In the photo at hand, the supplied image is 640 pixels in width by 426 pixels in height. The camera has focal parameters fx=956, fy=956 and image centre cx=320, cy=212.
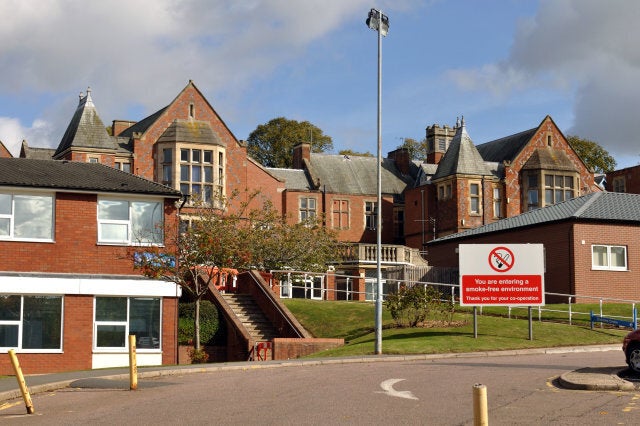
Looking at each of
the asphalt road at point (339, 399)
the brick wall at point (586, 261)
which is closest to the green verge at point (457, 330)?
the brick wall at point (586, 261)

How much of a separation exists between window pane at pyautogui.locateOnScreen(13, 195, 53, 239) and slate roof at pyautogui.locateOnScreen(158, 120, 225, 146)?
2561 centimetres

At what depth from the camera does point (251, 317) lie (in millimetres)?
36281

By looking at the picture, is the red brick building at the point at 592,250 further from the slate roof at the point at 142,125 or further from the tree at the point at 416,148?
the tree at the point at 416,148

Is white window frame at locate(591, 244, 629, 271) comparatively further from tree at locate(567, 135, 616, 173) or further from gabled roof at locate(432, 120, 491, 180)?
tree at locate(567, 135, 616, 173)

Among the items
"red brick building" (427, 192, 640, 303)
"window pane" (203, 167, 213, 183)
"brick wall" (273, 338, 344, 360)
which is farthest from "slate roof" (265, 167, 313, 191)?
"brick wall" (273, 338, 344, 360)

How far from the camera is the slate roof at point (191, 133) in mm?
57438

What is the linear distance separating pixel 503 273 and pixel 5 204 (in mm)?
16447

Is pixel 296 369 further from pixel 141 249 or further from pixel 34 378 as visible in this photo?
pixel 141 249

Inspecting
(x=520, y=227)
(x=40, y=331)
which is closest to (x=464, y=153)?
(x=520, y=227)

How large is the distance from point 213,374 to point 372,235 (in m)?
49.5

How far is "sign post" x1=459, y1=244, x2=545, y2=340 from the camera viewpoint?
3098 cm

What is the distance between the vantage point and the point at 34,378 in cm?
2234

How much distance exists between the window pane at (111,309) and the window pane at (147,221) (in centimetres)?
219

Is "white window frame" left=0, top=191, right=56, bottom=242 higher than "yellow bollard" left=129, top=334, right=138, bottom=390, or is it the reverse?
"white window frame" left=0, top=191, right=56, bottom=242
